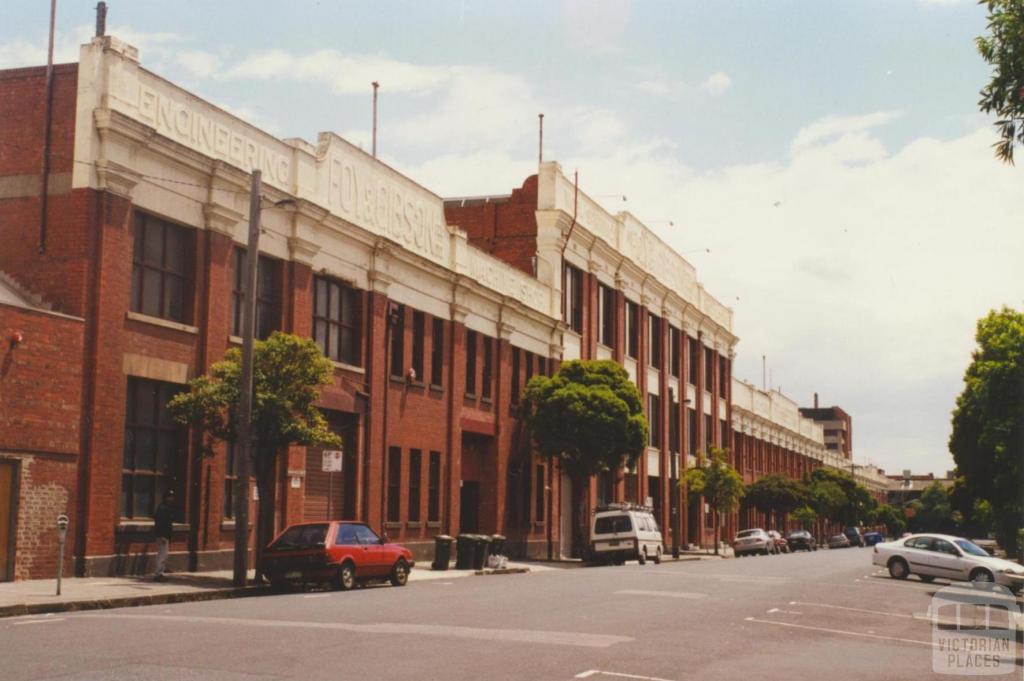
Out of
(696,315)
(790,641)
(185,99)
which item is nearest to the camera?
(790,641)

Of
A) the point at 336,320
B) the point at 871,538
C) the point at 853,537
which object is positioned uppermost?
the point at 336,320

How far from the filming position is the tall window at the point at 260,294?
29344 millimetres

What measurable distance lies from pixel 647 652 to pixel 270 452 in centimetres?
1305

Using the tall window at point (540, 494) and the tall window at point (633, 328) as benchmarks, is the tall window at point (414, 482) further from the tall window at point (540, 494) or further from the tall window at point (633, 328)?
the tall window at point (633, 328)

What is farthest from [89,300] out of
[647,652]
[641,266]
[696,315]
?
[696,315]

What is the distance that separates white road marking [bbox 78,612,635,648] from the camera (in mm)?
14812

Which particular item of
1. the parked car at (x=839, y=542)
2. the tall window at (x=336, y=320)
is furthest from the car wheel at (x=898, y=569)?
the parked car at (x=839, y=542)

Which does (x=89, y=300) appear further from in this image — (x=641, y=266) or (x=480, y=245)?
(x=641, y=266)

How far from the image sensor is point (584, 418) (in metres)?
43.0

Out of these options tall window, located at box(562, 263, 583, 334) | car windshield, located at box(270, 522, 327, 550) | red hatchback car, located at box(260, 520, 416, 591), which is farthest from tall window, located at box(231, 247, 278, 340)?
tall window, located at box(562, 263, 583, 334)

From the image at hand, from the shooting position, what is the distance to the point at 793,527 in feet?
356

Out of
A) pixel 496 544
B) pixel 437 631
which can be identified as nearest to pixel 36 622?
pixel 437 631

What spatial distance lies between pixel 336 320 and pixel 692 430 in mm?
41324

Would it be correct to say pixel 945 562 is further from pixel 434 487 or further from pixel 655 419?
pixel 655 419
